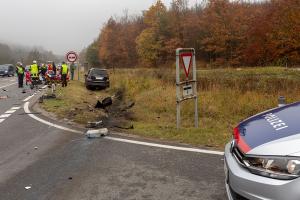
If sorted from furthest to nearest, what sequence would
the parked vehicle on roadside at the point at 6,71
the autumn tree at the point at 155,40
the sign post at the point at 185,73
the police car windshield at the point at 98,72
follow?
1. the autumn tree at the point at 155,40
2. the parked vehicle on roadside at the point at 6,71
3. the police car windshield at the point at 98,72
4. the sign post at the point at 185,73

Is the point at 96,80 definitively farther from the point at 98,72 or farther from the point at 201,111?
the point at 201,111

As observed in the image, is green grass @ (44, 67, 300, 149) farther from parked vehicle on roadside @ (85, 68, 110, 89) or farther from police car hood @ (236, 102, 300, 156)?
parked vehicle on roadside @ (85, 68, 110, 89)

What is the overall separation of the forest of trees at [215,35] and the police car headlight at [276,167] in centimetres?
4038

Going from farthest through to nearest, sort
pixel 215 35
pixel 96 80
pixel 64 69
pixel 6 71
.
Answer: pixel 215 35
pixel 6 71
pixel 96 80
pixel 64 69

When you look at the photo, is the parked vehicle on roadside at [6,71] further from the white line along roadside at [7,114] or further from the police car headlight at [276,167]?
the police car headlight at [276,167]

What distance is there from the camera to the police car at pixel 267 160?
2768 millimetres

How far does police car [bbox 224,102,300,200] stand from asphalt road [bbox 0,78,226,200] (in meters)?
1.15

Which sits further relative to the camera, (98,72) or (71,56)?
(71,56)

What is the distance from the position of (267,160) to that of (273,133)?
380 millimetres

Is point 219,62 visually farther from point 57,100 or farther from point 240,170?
point 240,170

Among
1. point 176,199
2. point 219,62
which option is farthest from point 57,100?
point 219,62

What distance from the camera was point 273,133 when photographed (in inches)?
128

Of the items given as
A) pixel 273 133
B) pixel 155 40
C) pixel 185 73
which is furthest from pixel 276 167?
pixel 155 40

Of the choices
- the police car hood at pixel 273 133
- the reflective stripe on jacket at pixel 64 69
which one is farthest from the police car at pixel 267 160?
the reflective stripe on jacket at pixel 64 69
